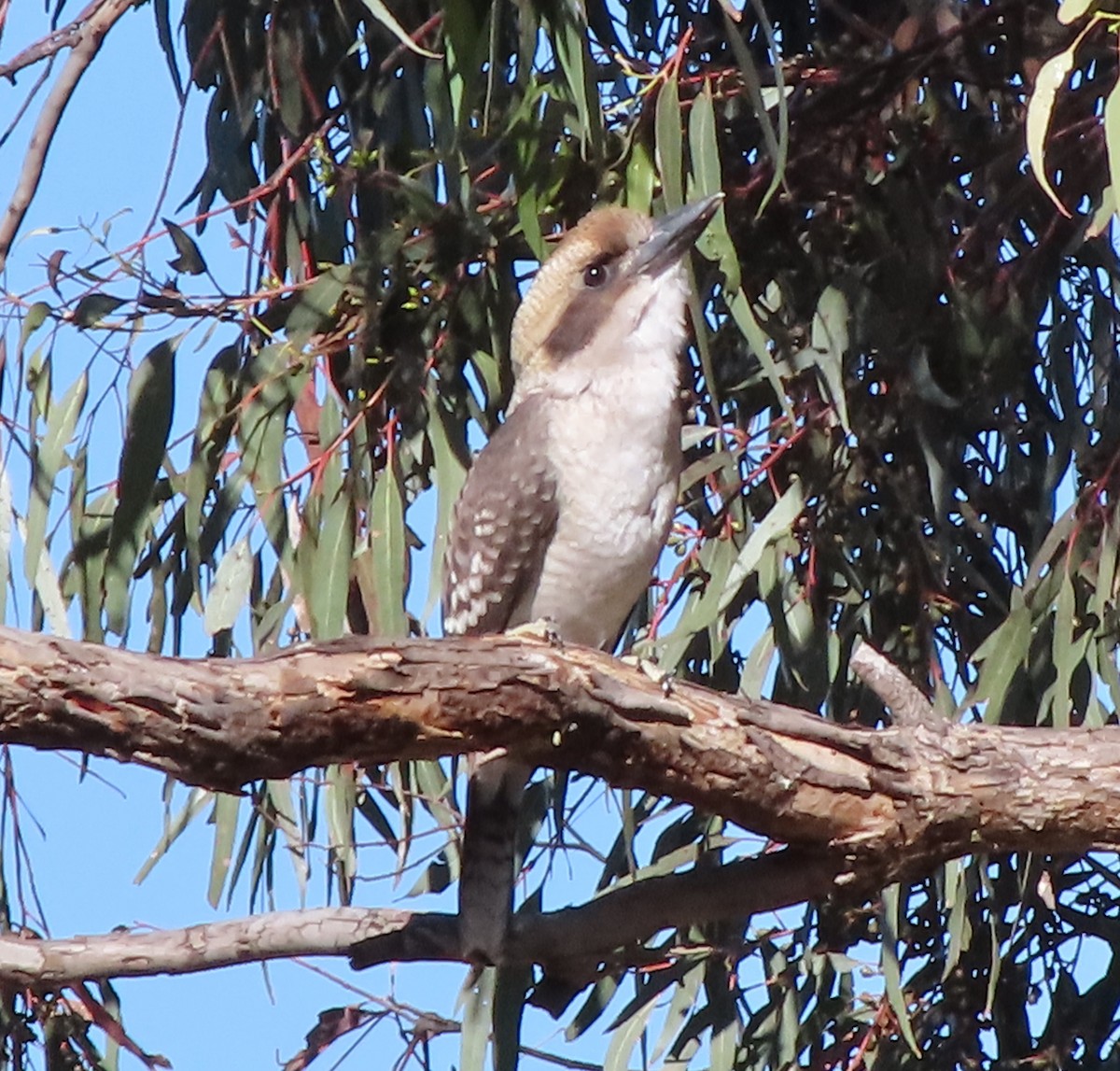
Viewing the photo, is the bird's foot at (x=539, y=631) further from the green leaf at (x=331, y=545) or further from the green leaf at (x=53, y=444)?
the green leaf at (x=53, y=444)

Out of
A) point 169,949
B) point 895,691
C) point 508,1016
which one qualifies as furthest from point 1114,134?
point 508,1016

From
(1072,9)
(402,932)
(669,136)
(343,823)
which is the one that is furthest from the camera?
(343,823)

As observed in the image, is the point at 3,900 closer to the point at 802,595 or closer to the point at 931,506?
the point at 802,595

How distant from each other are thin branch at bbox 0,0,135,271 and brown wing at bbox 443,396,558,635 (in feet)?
2.41

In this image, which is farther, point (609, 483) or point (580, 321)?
point (580, 321)

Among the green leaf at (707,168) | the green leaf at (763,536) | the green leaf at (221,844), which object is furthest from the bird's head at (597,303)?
the green leaf at (221,844)

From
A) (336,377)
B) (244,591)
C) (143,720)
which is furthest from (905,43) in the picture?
(143,720)

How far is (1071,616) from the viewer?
2924 mm

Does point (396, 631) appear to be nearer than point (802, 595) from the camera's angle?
Yes

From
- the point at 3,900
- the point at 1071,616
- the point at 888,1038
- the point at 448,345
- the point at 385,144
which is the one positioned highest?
the point at 385,144

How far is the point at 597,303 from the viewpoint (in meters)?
3.29

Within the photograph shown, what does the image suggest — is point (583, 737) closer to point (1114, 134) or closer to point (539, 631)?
point (539, 631)

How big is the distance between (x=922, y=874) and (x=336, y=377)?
3.76 ft

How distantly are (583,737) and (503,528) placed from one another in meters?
0.86
